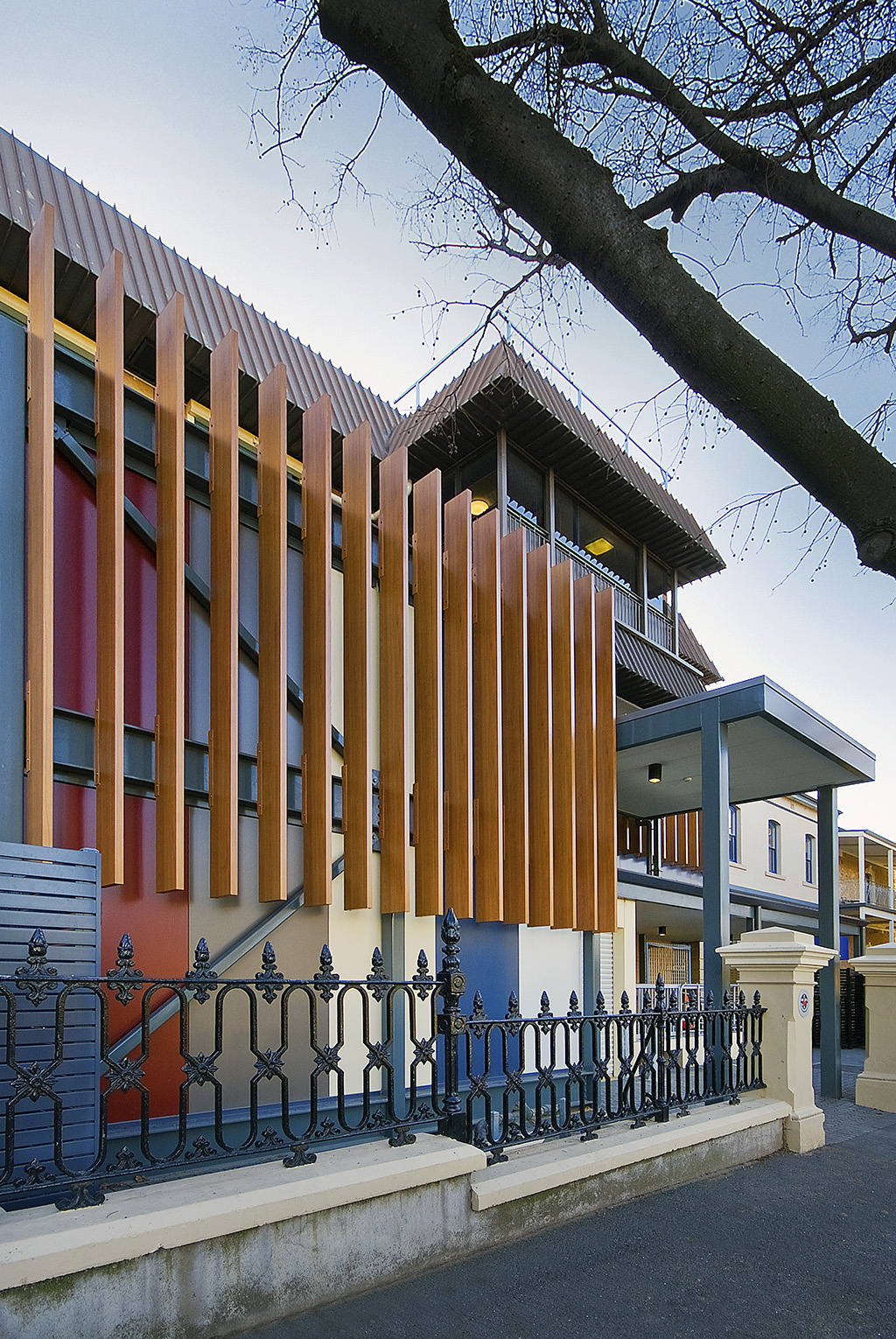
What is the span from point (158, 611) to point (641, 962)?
16969mm

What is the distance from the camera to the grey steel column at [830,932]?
11.5 metres

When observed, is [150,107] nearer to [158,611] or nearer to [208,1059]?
[158,611]

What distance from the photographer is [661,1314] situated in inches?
157

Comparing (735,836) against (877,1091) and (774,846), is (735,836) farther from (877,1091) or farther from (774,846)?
(877,1091)

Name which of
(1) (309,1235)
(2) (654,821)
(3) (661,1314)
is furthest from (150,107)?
(2) (654,821)

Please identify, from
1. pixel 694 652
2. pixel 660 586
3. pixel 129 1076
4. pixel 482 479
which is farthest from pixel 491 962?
pixel 694 652

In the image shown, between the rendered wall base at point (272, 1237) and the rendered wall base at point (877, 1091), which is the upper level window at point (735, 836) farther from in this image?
the rendered wall base at point (272, 1237)

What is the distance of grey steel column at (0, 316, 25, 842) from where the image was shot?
630 cm

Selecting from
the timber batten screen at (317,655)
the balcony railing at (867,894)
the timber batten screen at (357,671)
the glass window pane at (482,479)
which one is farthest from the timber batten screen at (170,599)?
the balcony railing at (867,894)

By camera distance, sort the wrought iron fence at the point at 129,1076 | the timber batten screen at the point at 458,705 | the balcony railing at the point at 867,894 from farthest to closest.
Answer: the balcony railing at the point at 867,894, the timber batten screen at the point at 458,705, the wrought iron fence at the point at 129,1076

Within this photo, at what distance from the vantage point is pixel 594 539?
1553 cm

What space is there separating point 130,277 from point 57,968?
6876 mm

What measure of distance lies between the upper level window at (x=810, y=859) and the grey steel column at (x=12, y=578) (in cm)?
2992

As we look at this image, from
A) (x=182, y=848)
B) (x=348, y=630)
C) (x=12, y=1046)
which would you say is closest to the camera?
(x=12, y=1046)
